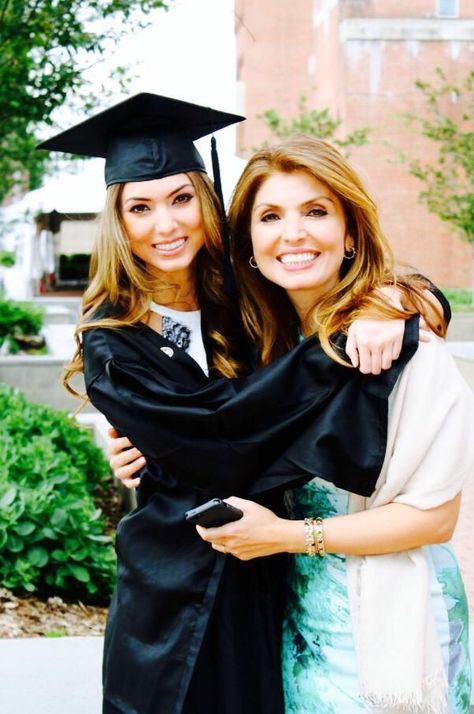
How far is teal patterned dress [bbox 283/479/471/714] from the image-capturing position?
1.94 metres

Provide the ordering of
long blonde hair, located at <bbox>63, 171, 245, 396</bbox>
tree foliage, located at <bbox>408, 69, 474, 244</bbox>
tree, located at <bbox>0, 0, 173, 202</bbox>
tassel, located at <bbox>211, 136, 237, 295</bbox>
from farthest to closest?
1. tree foliage, located at <bbox>408, 69, 474, 244</bbox>
2. tree, located at <bbox>0, 0, 173, 202</bbox>
3. tassel, located at <bbox>211, 136, 237, 295</bbox>
4. long blonde hair, located at <bbox>63, 171, 245, 396</bbox>

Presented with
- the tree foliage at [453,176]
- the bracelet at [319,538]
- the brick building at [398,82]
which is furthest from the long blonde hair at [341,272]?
the brick building at [398,82]

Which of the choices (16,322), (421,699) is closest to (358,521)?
(421,699)

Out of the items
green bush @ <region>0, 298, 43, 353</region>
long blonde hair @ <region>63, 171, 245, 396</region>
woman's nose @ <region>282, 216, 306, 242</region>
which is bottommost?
green bush @ <region>0, 298, 43, 353</region>

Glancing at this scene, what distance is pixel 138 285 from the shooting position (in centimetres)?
222

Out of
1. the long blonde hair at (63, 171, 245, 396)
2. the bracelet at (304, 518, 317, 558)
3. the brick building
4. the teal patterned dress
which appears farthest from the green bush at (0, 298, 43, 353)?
the brick building

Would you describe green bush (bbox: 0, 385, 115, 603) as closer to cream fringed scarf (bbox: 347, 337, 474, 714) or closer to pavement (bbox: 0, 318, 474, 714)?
pavement (bbox: 0, 318, 474, 714)

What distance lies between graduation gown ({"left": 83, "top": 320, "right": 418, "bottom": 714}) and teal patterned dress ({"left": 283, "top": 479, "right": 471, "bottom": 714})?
0.05 meters

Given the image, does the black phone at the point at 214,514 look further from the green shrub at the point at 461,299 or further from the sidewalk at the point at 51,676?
the green shrub at the point at 461,299

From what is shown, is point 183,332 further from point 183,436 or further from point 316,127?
point 316,127

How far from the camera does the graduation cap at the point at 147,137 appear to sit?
2318 mm

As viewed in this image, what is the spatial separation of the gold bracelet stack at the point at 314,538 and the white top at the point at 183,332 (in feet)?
1.63

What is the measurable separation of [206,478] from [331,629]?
1.31ft

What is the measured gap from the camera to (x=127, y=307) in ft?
7.25
